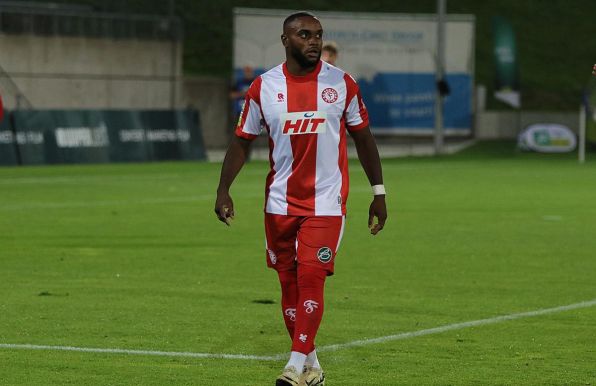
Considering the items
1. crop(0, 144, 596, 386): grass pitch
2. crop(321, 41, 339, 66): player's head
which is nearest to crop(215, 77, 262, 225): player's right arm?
crop(0, 144, 596, 386): grass pitch

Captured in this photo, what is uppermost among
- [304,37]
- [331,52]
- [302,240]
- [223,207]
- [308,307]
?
[304,37]

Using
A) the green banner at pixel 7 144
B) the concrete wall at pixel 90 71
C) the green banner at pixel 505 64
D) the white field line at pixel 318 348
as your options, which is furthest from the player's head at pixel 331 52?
the green banner at pixel 505 64

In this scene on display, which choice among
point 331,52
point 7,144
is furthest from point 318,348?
point 7,144

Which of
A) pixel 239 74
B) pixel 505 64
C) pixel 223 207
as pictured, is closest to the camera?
pixel 223 207

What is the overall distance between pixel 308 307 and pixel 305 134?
95cm

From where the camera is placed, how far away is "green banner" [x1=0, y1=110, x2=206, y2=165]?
3528cm

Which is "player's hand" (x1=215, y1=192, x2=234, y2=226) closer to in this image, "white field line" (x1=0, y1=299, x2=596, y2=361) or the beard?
the beard

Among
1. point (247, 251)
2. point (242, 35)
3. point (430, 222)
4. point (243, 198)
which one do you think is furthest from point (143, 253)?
point (242, 35)

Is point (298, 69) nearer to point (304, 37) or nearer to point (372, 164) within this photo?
point (304, 37)

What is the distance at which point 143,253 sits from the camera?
16875 millimetres

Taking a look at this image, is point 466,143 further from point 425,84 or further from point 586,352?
point 586,352

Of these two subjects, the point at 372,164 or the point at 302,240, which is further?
the point at 372,164

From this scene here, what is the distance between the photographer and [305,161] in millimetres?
8945

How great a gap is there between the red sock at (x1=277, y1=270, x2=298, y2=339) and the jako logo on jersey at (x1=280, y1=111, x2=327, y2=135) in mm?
811
